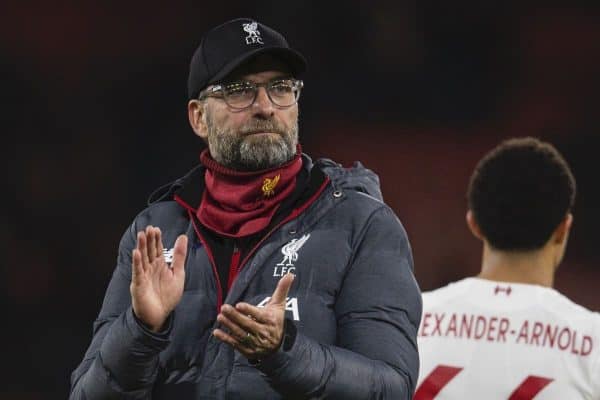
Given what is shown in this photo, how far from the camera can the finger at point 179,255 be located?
2.13 m

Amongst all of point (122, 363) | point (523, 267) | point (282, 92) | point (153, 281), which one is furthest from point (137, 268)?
point (523, 267)

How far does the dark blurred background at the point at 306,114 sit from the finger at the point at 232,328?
4901mm

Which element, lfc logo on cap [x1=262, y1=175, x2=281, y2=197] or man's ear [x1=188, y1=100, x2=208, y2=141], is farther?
man's ear [x1=188, y1=100, x2=208, y2=141]

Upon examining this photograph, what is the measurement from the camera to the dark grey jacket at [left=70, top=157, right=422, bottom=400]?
205cm

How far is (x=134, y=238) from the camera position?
2.40m

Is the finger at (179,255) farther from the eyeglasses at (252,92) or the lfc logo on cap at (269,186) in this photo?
the eyeglasses at (252,92)

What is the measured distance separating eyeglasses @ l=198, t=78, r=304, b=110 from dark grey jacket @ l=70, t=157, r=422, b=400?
22 centimetres

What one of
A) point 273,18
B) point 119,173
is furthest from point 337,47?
point 119,173

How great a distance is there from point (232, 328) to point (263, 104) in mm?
611

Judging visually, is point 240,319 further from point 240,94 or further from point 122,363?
point 240,94

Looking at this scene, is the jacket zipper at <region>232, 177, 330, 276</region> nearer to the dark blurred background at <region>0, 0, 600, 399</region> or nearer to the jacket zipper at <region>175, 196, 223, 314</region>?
the jacket zipper at <region>175, 196, 223, 314</region>

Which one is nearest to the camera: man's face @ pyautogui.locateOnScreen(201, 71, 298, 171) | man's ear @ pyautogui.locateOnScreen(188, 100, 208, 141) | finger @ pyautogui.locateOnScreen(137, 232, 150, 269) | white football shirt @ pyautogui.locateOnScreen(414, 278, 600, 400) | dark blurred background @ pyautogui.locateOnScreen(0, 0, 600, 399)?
finger @ pyautogui.locateOnScreen(137, 232, 150, 269)

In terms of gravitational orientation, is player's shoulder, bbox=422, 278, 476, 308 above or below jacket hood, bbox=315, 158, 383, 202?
below

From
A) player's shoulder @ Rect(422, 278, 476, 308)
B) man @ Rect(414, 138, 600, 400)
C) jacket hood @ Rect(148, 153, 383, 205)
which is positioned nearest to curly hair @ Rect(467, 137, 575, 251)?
man @ Rect(414, 138, 600, 400)
